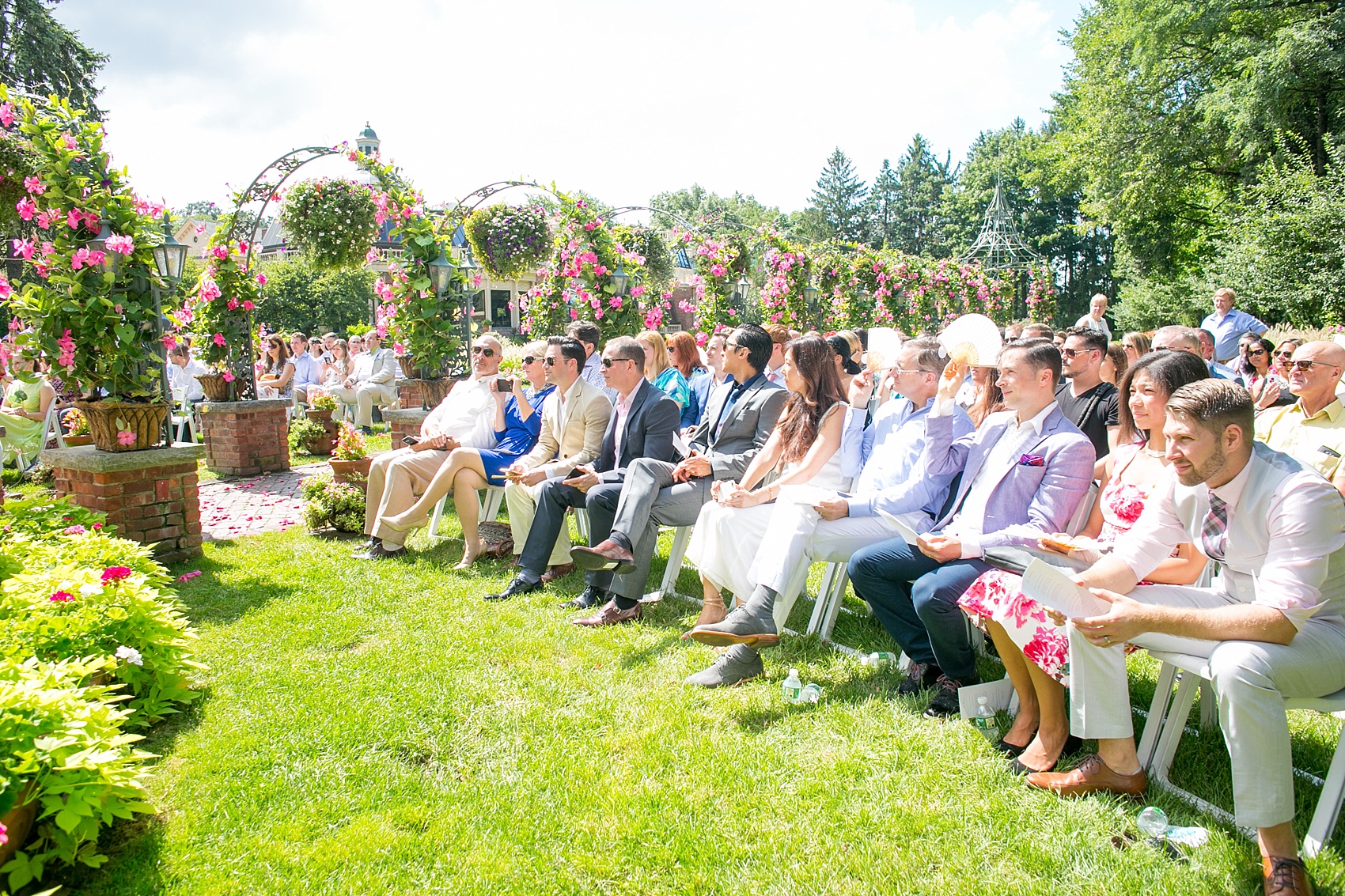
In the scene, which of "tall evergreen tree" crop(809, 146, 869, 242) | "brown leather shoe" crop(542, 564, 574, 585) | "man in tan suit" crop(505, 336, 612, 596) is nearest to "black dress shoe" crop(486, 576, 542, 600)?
"brown leather shoe" crop(542, 564, 574, 585)

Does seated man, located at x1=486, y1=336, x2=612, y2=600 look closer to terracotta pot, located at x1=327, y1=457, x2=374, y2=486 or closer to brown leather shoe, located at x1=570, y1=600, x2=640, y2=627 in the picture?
brown leather shoe, located at x1=570, y1=600, x2=640, y2=627

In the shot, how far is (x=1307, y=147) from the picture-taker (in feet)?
60.2

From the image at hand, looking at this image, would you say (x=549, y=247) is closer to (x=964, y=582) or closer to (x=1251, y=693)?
(x=964, y=582)

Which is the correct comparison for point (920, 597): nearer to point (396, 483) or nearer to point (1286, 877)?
point (1286, 877)

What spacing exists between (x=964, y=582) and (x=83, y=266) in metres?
5.67

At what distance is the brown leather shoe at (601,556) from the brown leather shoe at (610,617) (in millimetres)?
340

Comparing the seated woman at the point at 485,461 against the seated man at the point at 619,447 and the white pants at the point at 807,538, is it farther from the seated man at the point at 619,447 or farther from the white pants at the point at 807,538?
the white pants at the point at 807,538

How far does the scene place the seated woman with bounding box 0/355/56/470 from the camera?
857 centimetres

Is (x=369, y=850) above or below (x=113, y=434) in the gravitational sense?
below

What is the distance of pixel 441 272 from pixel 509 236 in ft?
7.05

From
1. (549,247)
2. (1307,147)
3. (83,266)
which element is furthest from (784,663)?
(1307,147)

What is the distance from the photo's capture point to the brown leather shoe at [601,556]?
4.23 metres

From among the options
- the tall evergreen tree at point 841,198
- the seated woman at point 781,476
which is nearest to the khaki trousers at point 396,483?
the seated woman at point 781,476

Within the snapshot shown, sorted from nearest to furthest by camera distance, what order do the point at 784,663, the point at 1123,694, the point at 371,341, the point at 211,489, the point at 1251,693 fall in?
the point at 1251,693
the point at 1123,694
the point at 784,663
the point at 211,489
the point at 371,341
